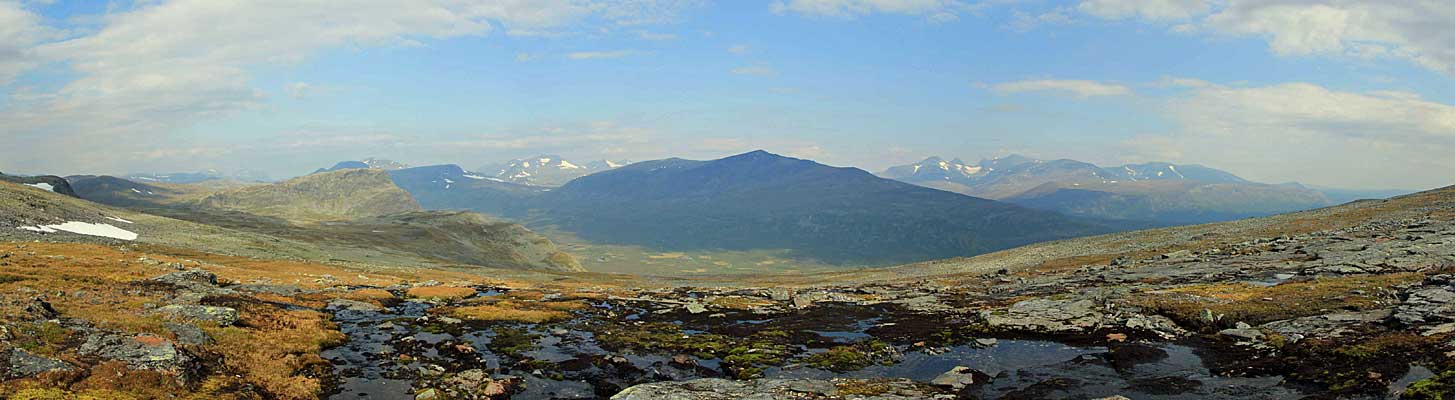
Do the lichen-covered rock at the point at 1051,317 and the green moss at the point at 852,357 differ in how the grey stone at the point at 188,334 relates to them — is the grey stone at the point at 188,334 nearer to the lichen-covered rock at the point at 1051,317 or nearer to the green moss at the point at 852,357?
the green moss at the point at 852,357

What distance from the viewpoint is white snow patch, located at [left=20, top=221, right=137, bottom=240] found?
335 feet

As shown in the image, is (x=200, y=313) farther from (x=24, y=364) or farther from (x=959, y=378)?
(x=959, y=378)

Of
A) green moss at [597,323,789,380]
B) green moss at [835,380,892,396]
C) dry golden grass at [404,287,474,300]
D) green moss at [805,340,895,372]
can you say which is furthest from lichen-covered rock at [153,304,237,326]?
green moss at [835,380,892,396]

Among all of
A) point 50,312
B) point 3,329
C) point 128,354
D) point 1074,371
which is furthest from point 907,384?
point 50,312

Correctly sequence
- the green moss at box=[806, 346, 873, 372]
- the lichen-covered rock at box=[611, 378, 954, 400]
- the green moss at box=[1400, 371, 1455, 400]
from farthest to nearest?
1. the green moss at box=[806, 346, 873, 372]
2. the lichen-covered rock at box=[611, 378, 954, 400]
3. the green moss at box=[1400, 371, 1455, 400]

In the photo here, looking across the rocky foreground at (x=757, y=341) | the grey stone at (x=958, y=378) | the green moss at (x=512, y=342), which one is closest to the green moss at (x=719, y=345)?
the rocky foreground at (x=757, y=341)

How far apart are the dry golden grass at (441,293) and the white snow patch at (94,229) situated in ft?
247

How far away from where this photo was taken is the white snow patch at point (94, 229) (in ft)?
335

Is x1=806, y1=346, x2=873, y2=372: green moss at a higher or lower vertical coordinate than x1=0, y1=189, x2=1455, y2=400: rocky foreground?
lower

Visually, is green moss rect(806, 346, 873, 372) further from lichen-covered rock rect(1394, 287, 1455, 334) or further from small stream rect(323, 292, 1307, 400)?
lichen-covered rock rect(1394, 287, 1455, 334)

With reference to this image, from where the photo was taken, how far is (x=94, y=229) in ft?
355

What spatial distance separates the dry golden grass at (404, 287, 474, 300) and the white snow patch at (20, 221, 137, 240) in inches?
2960

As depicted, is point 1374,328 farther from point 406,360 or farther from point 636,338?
point 406,360

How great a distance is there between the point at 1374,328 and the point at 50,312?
201 ft
